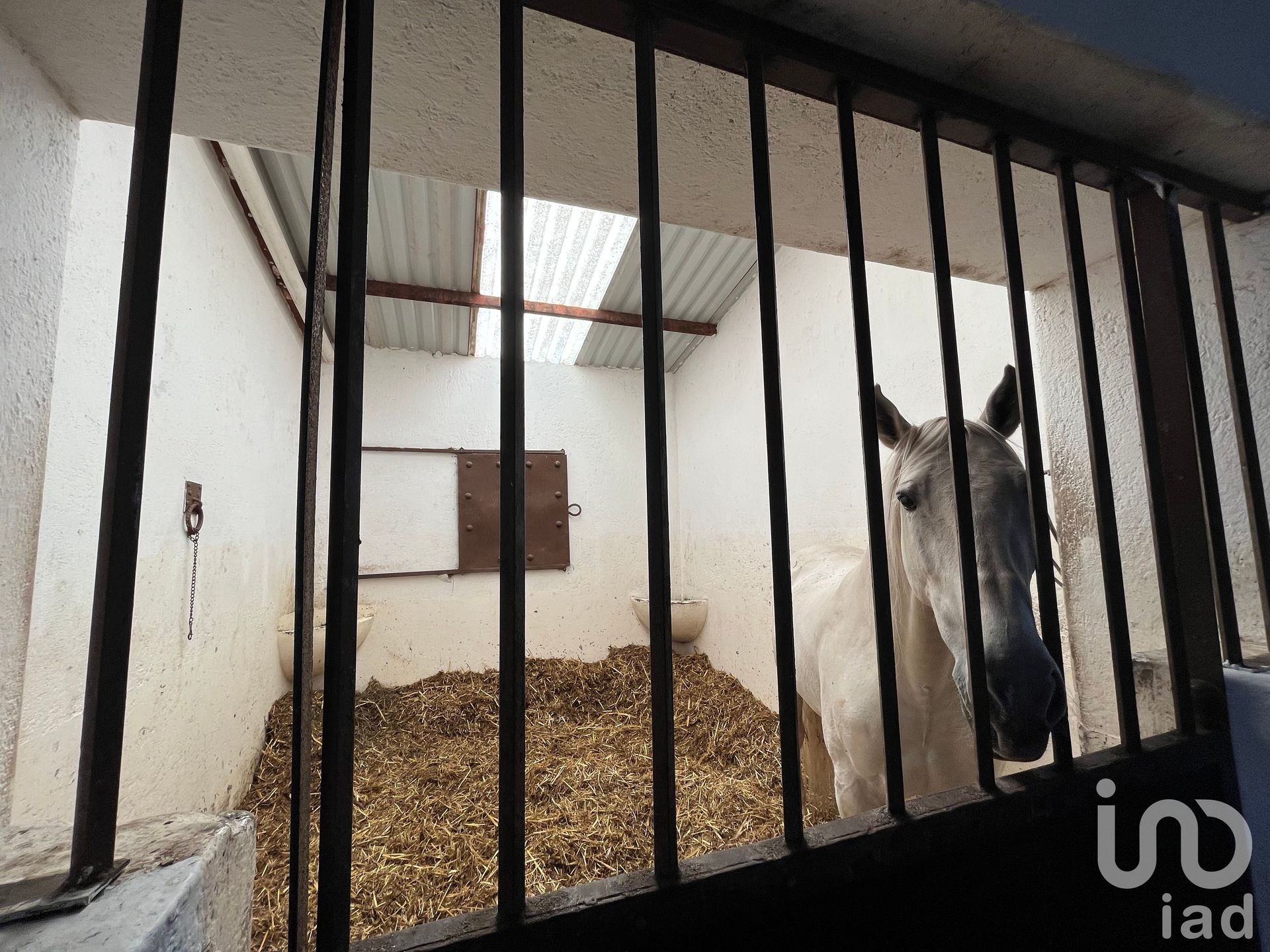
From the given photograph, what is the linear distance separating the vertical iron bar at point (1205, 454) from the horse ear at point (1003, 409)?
0.30 m

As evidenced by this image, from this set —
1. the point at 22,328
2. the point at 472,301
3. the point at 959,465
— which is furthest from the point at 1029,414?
the point at 472,301

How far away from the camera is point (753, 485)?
3543 millimetres

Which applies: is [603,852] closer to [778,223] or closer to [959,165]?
[778,223]

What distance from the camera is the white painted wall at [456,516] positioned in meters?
4.02

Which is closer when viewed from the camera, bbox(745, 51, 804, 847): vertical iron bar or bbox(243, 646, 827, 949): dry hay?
bbox(745, 51, 804, 847): vertical iron bar

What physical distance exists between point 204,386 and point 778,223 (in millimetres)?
2134

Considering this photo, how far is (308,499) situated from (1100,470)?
115 centimetres

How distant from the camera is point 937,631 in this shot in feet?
4.18

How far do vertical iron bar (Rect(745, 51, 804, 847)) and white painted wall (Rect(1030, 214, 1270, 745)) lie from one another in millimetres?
950

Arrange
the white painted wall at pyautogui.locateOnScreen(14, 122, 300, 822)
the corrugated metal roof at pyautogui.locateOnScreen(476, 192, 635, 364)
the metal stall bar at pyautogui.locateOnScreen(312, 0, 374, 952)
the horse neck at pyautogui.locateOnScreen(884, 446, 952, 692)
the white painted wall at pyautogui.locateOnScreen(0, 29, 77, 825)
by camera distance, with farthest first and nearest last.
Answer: the corrugated metal roof at pyautogui.locateOnScreen(476, 192, 635, 364), the horse neck at pyautogui.locateOnScreen(884, 446, 952, 692), the white painted wall at pyautogui.locateOnScreen(14, 122, 300, 822), the white painted wall at pyautogui.locateOnScreen(0, 29, 77, 825), the metal stall bar at pyautogui.locateOnScreen(312, 0, 374, 952)

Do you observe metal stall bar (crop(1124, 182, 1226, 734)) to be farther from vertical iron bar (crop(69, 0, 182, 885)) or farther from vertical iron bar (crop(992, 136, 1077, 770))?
vertical iron bar (crop(69, 0, 182, 885))

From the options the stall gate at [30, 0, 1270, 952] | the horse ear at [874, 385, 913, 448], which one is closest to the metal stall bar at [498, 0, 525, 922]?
the stall gate at [30, 0, 1270, 952]

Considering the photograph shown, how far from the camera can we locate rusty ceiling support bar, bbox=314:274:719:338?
132 inches

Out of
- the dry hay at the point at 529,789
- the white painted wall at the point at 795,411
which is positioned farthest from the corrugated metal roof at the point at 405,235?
the dry hay at the point at 529,789
